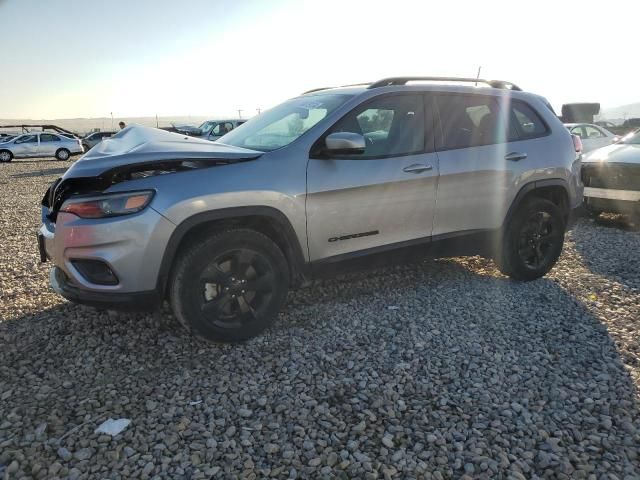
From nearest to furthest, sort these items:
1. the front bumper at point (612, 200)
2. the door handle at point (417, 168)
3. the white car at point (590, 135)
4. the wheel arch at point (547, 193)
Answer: the door handle at point (417, 168), the wheel arch at point (547, 193), the front bumper at point (612, 200), the white car at point (590, 135)

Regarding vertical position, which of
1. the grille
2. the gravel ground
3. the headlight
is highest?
the headlight

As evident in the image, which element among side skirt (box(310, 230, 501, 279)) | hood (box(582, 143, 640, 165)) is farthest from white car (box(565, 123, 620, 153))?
side skirt (box(310, 230, 501, 279))

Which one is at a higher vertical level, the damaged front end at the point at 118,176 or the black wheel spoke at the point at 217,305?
the damaged front end at the point at 118,176

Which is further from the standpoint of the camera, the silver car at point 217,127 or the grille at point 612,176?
the silver car at point 217,127

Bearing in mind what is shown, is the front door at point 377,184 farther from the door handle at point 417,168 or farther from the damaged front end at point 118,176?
the damaged front end at point 118,176

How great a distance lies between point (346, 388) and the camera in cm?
289

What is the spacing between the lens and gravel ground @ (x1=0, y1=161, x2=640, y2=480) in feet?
7.58

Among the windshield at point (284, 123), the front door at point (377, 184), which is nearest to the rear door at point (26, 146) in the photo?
the windshield at point (284, 123)

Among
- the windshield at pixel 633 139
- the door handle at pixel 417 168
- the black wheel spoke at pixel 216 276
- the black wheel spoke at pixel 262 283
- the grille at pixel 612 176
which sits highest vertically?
the windshield at pixel 633 139

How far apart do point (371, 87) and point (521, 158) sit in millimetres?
1572

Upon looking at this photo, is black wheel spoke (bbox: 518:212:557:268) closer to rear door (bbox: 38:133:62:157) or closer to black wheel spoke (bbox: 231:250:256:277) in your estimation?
black wheel spoke (bbox: 231:250:256:277)

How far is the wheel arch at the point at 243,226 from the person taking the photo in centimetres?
304

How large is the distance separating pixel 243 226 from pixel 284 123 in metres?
1.10

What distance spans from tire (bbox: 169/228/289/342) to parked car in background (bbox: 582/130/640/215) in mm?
5944
